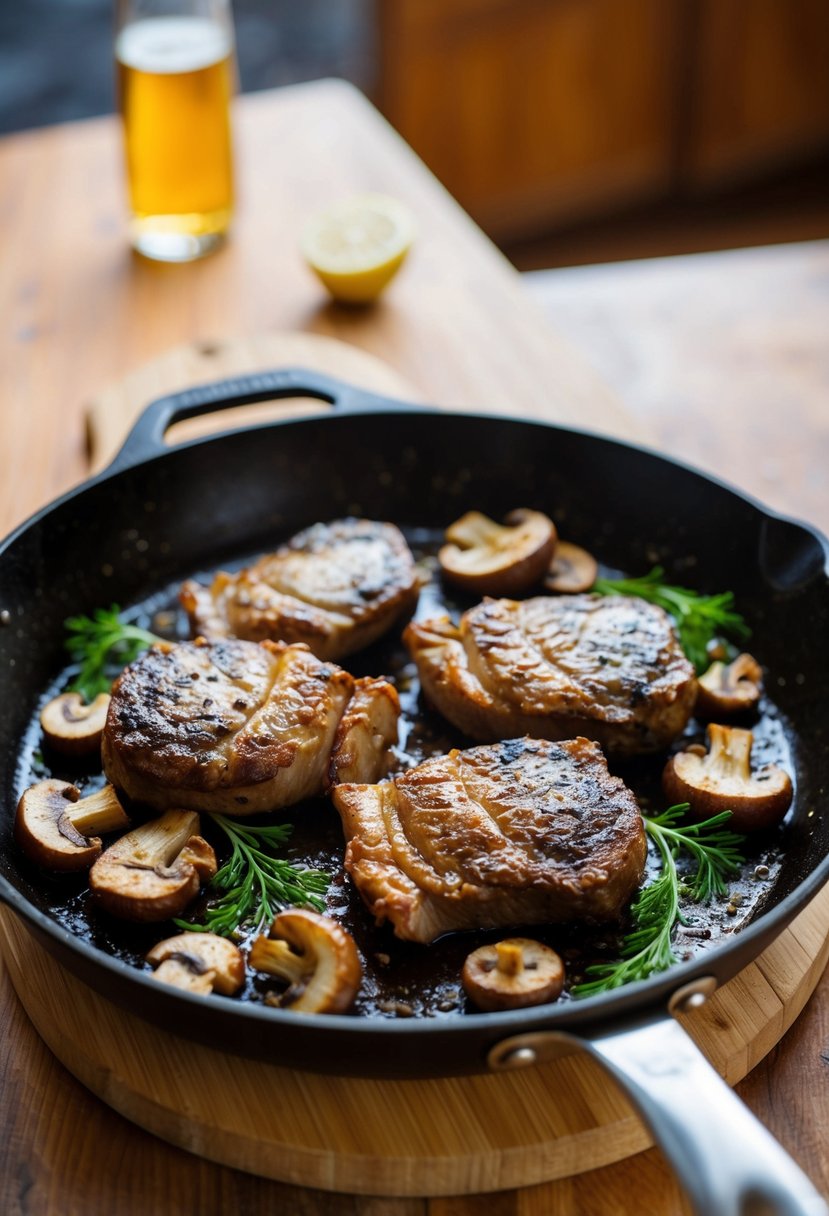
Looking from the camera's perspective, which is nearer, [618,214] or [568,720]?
[568,720]

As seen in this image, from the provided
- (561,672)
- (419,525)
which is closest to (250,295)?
(419,525)

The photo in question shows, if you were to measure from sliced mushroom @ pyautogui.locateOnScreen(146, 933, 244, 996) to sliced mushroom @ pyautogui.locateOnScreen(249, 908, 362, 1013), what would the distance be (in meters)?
0.03

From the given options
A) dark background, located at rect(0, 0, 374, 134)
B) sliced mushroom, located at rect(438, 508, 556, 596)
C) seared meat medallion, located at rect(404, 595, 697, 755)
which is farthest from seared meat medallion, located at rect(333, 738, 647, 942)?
dark background, located at rect(0, 0, 374, 134)

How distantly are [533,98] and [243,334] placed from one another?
3.32 meters

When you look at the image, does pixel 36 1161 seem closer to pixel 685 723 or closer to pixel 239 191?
pixel 685 723

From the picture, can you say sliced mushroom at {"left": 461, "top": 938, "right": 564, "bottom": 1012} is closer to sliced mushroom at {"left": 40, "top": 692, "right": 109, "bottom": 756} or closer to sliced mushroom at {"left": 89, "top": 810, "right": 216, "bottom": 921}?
sliced mushroom at {"left": 89, "top": 810, "right": 216, "bottom": 921}

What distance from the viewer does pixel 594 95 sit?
6.31 metres

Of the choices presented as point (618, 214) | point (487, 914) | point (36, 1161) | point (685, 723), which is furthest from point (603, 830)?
point (618, 214)

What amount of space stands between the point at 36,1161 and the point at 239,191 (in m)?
3.31

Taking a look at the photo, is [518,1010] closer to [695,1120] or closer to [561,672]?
[695,1120]

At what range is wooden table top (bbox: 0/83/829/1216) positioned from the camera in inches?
66.2

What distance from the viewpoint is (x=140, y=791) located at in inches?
77.5

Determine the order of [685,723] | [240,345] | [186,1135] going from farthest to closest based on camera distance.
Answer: [240,345] < [685,723] < [186,1135]

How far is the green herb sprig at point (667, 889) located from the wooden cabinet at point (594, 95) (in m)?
4.87
